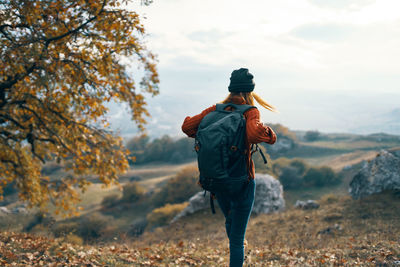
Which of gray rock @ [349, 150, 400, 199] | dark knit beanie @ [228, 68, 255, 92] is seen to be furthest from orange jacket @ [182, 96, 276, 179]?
gray rock @ [349, 150, 400, 199]

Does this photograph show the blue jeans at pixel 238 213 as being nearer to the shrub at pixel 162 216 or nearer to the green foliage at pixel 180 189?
the shrub at pixel 162 216

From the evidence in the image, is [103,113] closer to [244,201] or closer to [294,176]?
[244,201]

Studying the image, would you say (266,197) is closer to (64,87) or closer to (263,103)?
(64,87)

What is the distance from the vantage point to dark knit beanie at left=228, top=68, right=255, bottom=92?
4164 mm

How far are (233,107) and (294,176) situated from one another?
1747 inches

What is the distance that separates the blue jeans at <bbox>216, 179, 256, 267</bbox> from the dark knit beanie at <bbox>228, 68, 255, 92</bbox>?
4.35 feet

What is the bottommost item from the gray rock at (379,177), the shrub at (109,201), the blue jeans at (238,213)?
the shrub at (109,201)

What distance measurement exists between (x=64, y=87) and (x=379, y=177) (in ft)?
47.6

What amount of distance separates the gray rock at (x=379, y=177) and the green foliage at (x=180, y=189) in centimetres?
2657

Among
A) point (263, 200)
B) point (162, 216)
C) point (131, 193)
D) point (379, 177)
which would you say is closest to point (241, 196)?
point (379, 177)

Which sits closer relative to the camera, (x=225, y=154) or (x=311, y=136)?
(x=225, y=154)

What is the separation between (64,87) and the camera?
866cm

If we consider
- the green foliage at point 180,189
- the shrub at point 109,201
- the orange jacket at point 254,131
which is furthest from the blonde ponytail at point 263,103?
the shrub at point 109,201

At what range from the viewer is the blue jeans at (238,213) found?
405 cm
